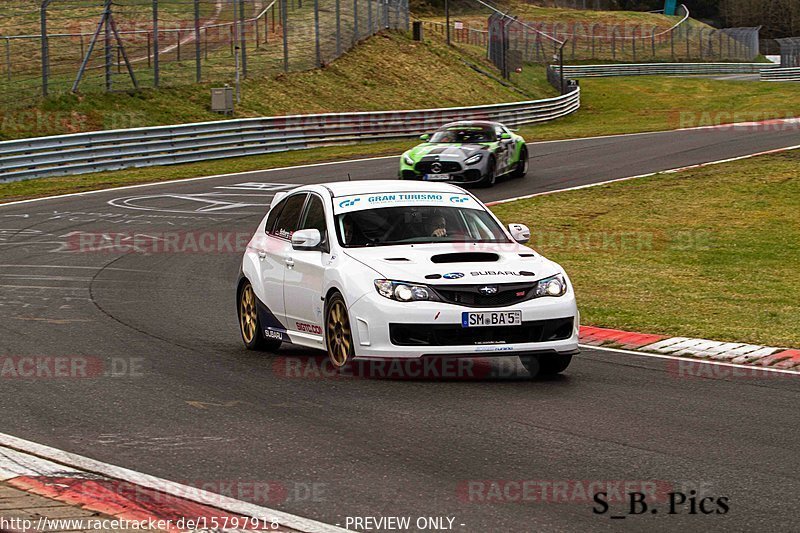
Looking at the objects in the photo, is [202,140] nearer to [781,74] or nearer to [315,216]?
[315,216]

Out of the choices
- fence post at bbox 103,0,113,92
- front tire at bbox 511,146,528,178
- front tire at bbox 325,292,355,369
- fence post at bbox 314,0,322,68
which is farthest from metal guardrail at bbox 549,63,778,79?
front tire at bbox 325,292,355,369

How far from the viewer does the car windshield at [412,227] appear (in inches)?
417

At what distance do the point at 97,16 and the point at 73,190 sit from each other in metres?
Result: 26.9

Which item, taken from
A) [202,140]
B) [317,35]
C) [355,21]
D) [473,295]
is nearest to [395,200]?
[473,295]

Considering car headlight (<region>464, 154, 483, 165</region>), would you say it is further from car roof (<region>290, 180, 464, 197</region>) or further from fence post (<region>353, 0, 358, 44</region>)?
fence post (<region>353, 0, 358, 44</region>)

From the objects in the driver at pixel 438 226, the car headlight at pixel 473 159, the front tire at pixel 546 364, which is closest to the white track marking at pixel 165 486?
the front tire at pixel 546 364

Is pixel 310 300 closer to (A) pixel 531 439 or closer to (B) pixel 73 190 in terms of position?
(A) pixel 531 439

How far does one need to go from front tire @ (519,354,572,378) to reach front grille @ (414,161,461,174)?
16.3m

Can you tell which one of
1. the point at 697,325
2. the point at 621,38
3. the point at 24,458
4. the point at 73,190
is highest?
the point at 24,458

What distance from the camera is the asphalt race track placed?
637 cm

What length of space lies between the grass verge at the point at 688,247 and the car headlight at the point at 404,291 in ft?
12.5

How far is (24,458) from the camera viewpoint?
702cm

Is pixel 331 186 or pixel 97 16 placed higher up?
pixel 331 186

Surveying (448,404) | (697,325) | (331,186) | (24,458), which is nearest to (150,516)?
(24,458)
